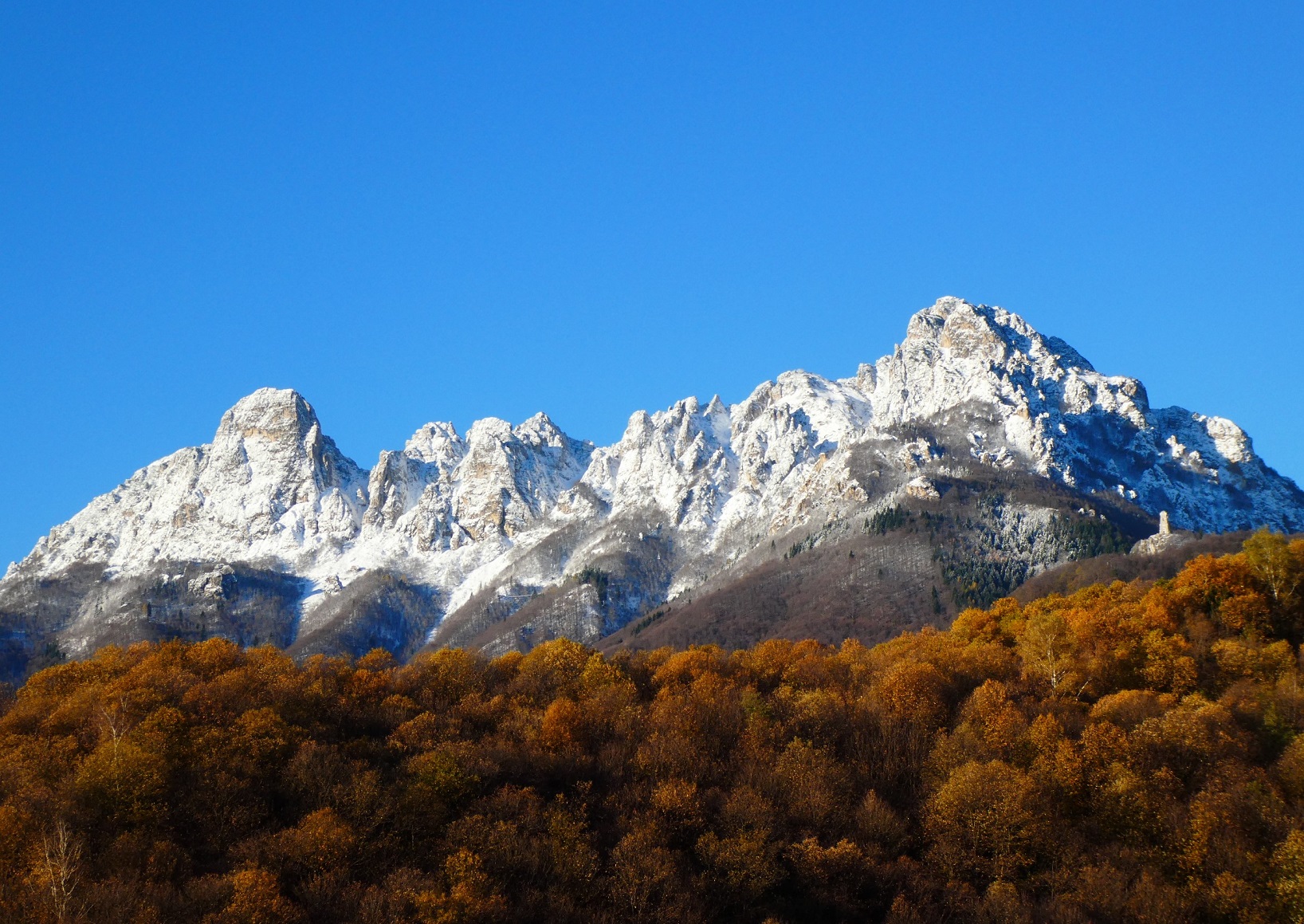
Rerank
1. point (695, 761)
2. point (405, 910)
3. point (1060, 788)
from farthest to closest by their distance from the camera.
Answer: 1. point (695, 761)
2. point (1060, 788)
3. point (405, 910)

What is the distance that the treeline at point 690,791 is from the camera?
69250 millimetres

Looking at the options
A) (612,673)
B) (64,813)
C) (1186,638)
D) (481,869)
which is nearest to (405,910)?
(481,869)

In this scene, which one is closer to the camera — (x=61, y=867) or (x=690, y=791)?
(x=61, y=867)

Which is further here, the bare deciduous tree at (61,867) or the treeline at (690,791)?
the treeline at (690,791)

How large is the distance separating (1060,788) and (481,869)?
4436 centimetres

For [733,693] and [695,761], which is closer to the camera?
[695,761]

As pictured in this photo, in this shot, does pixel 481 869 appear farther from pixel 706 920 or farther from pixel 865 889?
pixel 865 889

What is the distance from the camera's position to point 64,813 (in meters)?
72.9

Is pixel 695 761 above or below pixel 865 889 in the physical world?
above

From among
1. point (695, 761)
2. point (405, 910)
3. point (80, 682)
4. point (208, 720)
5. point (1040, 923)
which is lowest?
point (1040, 923)

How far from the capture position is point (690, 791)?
271 ft

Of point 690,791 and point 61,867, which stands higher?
point 61,867

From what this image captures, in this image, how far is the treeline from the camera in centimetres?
6925

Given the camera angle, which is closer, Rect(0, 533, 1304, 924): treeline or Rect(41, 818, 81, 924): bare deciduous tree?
Rect(41, 818, 81, 924): bare deciduous tree
